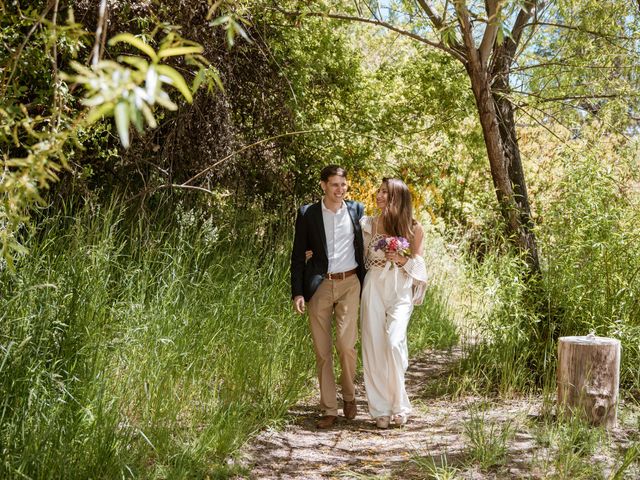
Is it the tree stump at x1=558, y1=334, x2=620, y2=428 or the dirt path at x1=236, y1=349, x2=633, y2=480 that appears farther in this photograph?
the tree stump at x1=558, y1=334, x2=620, y2=428

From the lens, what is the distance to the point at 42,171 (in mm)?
2639

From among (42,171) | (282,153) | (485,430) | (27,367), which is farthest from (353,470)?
(282,153)

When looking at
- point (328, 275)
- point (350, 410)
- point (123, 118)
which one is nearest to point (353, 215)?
point (328, 275)

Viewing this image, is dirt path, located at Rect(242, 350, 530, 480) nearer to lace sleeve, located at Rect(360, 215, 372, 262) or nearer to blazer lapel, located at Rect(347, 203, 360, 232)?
lace sleeve, located at Rect(360, 215, 372, 262)

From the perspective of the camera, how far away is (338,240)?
650cm

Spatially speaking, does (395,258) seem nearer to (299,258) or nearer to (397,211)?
→ (397,211)

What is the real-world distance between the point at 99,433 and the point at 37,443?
0.38 metres

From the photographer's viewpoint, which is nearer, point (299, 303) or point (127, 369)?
point (127, 369)

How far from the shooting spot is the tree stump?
596 cm

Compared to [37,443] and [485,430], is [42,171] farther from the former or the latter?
[485,430]

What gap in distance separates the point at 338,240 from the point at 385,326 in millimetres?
770

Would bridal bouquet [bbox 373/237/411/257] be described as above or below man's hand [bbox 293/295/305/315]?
above

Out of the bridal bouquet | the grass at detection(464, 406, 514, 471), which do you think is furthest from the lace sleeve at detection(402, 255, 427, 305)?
the grass at detection(464, 406, 514, 471)

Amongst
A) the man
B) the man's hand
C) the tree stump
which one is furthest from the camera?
the man
